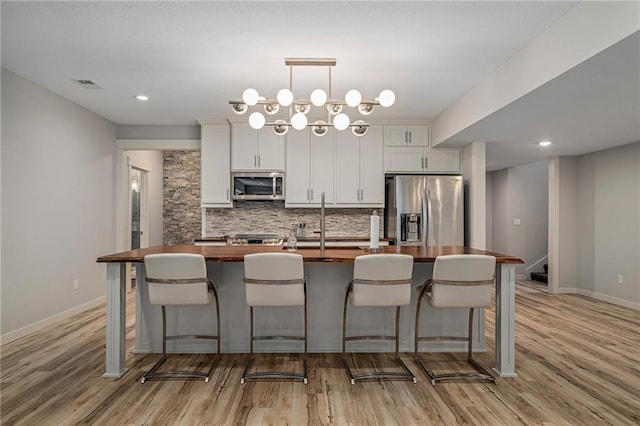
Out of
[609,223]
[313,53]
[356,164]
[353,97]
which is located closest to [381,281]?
[353,97]

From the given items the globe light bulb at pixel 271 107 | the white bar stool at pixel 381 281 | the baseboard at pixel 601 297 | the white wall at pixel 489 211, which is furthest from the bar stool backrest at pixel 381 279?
the white wall at pixel 489 211

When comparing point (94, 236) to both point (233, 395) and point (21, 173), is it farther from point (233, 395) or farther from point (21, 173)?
point (233, 395)

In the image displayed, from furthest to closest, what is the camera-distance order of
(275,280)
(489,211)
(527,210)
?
(489,211), (527,210), (275,280)

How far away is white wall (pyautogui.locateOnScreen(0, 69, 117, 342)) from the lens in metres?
3.68

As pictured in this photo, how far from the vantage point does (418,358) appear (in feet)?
10.7

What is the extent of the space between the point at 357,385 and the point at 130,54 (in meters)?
3.10

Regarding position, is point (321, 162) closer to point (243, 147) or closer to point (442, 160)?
point (243, 147)

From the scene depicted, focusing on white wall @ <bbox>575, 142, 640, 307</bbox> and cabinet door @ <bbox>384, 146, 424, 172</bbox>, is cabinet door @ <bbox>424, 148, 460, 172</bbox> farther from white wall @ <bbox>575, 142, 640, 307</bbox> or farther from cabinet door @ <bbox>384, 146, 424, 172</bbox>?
white wall @ <bbox>575, 142, 640, 307</bbox>

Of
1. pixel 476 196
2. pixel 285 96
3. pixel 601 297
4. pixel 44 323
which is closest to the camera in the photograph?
pixel 285 96

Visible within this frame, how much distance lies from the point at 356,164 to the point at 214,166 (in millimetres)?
1965

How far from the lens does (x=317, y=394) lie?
103 inches

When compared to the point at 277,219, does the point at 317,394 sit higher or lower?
lower

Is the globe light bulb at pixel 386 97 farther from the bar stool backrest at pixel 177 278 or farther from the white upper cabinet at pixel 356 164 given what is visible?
the white upper cabinet at pixel 356 164

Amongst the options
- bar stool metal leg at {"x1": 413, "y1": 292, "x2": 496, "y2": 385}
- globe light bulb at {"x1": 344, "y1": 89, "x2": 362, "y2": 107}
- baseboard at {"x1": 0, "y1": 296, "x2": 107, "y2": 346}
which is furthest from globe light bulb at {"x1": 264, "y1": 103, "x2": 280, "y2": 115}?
baseboard at {"x1": 0, "y1": 296, "x2": 107, "y2": 346}
